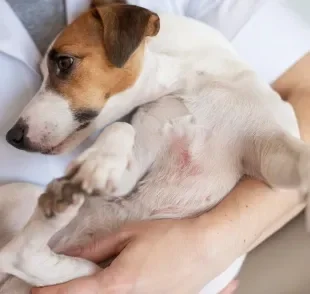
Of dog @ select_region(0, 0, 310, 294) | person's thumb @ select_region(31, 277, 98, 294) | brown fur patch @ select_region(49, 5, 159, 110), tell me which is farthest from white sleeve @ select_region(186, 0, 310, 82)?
person's thumb @ select_region(31, 277, 98, 294)

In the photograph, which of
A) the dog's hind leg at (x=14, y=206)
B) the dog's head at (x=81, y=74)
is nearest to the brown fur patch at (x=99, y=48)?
the dog's head at (x=81, y=74)

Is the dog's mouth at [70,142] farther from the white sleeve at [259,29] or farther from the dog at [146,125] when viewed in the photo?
the white sleeve at [259,29]

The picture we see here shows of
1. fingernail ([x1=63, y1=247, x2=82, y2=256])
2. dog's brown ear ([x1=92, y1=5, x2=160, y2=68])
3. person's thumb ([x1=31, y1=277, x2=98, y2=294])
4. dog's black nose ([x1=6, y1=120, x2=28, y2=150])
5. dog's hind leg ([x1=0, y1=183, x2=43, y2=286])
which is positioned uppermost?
dog's brown ear ([x1=92, y1=5, x2=160, y2=68])

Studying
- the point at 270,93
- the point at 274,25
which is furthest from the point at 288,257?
the point at 274,25

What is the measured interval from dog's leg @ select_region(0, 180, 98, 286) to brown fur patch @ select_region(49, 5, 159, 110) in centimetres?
23

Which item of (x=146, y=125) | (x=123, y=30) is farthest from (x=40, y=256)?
(x=123, y=30)

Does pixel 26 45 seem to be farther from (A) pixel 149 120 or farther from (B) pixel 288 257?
(B) pixel 288 257

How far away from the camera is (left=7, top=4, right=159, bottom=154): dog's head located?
39.8 inches

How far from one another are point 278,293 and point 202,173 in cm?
36

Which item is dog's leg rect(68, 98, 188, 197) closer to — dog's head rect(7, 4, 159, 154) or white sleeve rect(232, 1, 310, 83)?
dog's head rect(7, 4, 159, 154)

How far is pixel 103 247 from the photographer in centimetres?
100

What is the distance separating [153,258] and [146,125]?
26 cm

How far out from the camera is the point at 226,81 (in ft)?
3.65

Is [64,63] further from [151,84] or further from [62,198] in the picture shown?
[62,198]
